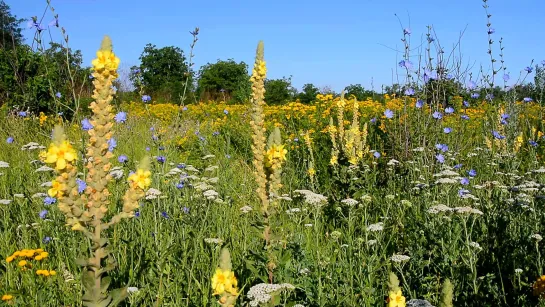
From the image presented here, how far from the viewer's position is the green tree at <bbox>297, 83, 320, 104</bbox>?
25781 mm

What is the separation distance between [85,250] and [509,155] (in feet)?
14.0

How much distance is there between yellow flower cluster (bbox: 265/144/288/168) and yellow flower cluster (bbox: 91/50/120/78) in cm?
97

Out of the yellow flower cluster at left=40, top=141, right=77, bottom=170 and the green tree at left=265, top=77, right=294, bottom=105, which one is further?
the green tree at left=265, top=77, right=294, bottom=105

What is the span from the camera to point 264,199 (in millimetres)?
2637

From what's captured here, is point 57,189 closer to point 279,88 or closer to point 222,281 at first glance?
point 222,281

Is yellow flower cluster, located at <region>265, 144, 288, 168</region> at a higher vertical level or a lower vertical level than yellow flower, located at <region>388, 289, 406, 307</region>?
higher

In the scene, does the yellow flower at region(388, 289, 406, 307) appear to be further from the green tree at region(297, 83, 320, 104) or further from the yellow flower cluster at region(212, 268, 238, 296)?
the green tree at region(297, 83, 320, 104)

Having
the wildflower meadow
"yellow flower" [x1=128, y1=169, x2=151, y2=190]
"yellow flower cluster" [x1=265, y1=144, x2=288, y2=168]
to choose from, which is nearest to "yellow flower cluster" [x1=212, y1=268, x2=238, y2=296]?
the wildflower meadow

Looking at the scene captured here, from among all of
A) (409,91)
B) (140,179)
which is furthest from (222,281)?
(409,91)

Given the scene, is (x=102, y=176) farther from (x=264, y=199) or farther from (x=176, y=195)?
(x=176, y=195)

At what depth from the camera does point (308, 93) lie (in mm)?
26547

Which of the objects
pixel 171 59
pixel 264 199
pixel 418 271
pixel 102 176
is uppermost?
pixel 171 59

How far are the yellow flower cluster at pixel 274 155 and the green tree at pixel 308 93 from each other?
22838 millimetres

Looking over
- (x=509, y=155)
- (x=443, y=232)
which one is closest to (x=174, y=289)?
(x=443, y=232)
